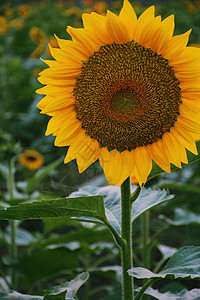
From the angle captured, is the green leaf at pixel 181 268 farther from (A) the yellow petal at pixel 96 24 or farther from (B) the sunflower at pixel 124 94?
(A) the yellow petal at pixel 96 24

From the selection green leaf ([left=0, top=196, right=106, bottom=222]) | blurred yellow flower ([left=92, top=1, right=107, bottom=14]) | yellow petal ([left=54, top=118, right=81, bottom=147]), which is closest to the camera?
green leaf ([left=0, top=196, right=106, bottom=222])

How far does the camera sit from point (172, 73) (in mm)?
662

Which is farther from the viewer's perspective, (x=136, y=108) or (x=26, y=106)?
(x=26, y=106)

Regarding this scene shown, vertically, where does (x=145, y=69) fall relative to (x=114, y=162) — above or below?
above

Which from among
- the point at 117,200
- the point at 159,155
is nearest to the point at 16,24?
the point at 117,200

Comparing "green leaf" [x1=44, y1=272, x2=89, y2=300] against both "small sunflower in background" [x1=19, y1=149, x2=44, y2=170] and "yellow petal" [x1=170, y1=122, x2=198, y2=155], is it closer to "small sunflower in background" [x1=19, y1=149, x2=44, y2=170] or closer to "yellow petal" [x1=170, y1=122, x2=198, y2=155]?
"yellow petal" [x1=170, y1=122, x2=198, y2=155]

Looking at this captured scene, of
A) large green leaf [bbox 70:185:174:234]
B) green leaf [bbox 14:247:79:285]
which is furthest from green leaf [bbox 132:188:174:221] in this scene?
green leaf [bbox 14:247:79:285]

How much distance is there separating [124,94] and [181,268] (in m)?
0.30

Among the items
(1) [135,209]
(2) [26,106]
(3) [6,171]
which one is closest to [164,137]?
(1) [135,209]

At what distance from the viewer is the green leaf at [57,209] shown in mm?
590

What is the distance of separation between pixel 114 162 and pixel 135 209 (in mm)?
135

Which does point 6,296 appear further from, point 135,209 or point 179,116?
point 179,116

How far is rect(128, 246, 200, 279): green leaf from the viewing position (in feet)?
1.99

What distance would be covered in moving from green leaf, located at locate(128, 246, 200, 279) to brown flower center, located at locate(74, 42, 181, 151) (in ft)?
0.65
